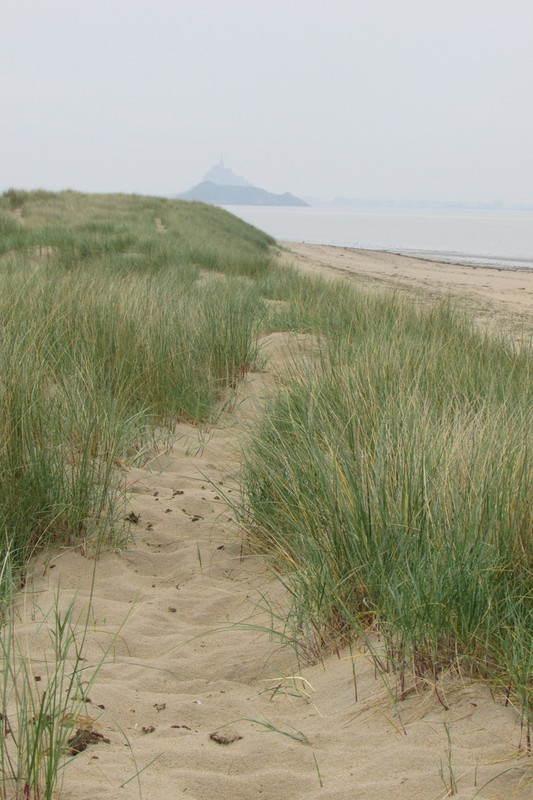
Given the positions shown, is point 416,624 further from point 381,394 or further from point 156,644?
point 381,394

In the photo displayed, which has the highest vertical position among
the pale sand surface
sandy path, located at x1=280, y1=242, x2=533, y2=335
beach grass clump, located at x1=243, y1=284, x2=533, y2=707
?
sandy path, located at x1=280, y1=242, x2=533, y2=335

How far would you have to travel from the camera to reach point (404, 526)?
2047 millimetres

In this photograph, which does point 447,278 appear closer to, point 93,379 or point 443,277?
point 443,277

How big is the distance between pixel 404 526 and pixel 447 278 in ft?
56.0

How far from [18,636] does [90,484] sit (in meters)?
0.78

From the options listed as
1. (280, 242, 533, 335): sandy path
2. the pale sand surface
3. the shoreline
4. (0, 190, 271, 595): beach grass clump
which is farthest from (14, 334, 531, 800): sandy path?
the shoreline

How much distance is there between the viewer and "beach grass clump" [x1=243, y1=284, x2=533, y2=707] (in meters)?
1.69

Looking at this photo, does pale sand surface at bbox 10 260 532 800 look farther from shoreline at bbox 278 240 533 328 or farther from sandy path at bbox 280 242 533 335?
shoreline at bbox 278 240 533 328

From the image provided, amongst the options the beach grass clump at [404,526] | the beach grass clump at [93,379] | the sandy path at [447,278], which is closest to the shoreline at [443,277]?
the sandy path at [447,278]

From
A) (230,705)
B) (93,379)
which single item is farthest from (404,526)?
(93,379)

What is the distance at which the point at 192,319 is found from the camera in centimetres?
490

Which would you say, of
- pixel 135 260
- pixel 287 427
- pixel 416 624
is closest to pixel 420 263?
pixel 135 260

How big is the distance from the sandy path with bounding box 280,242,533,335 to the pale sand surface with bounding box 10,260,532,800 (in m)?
6.93

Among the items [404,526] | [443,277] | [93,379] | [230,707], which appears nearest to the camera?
[230,707]
